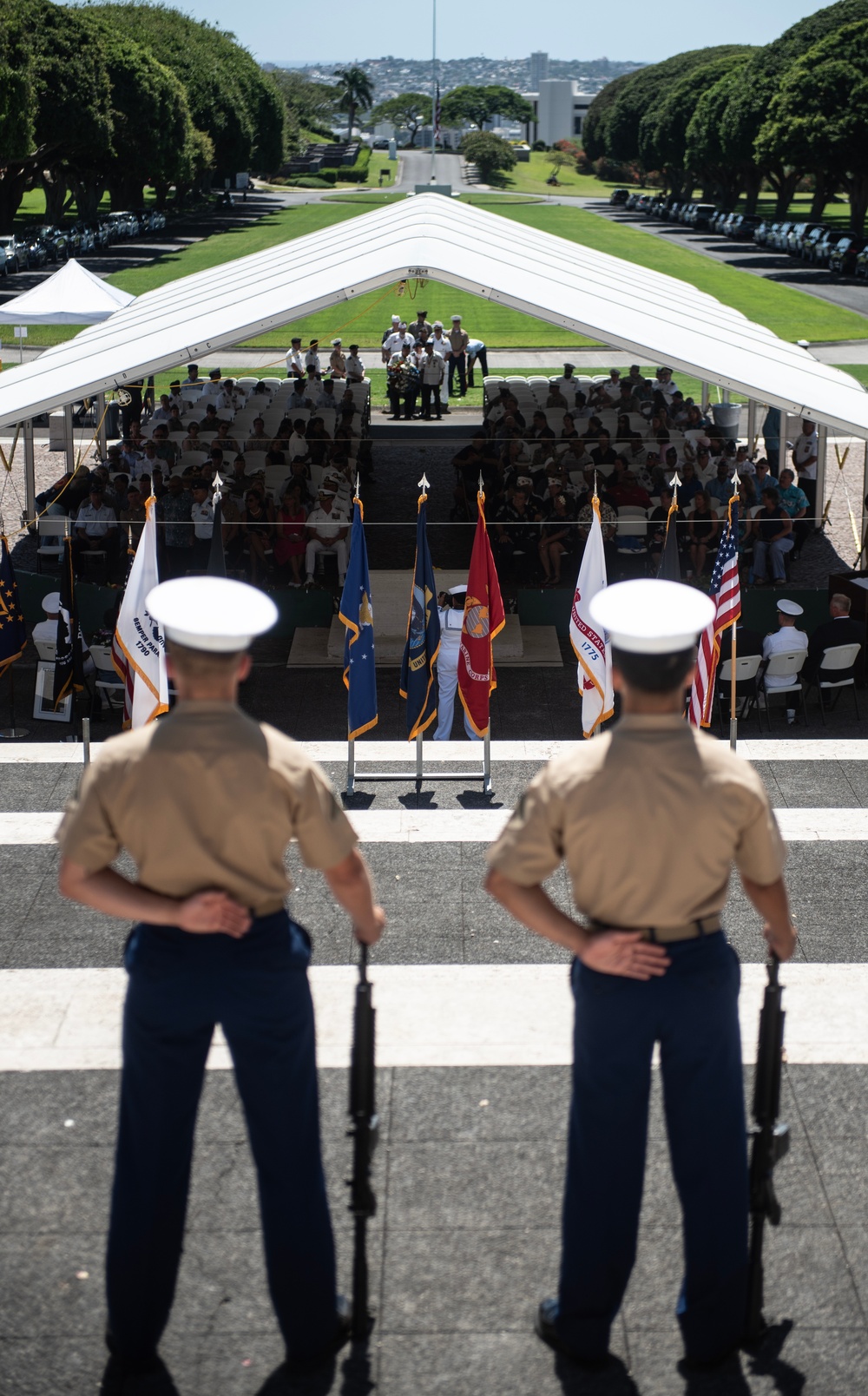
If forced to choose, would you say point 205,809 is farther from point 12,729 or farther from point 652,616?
point 12,729

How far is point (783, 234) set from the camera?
7356 centimetres

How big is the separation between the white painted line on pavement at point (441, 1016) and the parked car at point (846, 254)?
58.7 metres

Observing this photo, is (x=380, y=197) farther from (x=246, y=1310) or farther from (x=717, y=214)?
(x=246, y=1310)

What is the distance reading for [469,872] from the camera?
8633 mm

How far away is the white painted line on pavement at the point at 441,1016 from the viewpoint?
632 centimetres

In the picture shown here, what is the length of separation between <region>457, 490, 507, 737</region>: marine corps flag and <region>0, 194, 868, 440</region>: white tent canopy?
4247 mm

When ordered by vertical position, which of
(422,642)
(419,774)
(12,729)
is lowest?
(12,729)

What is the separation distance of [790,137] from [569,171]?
10498 cm

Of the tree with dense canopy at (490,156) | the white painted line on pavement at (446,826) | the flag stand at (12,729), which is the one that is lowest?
the flag stand at (12,729)

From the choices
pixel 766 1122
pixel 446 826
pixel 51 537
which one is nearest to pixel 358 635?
pixel 446 826

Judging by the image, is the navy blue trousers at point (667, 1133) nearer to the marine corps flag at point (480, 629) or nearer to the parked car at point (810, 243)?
the marine corps flag at point (480, 629)

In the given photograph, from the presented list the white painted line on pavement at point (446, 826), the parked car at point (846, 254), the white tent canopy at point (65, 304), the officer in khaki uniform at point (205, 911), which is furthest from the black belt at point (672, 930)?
the parked car at point (846, 254)

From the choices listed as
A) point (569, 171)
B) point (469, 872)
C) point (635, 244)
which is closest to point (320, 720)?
point (469, 872)

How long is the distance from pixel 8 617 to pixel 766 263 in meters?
60.6
